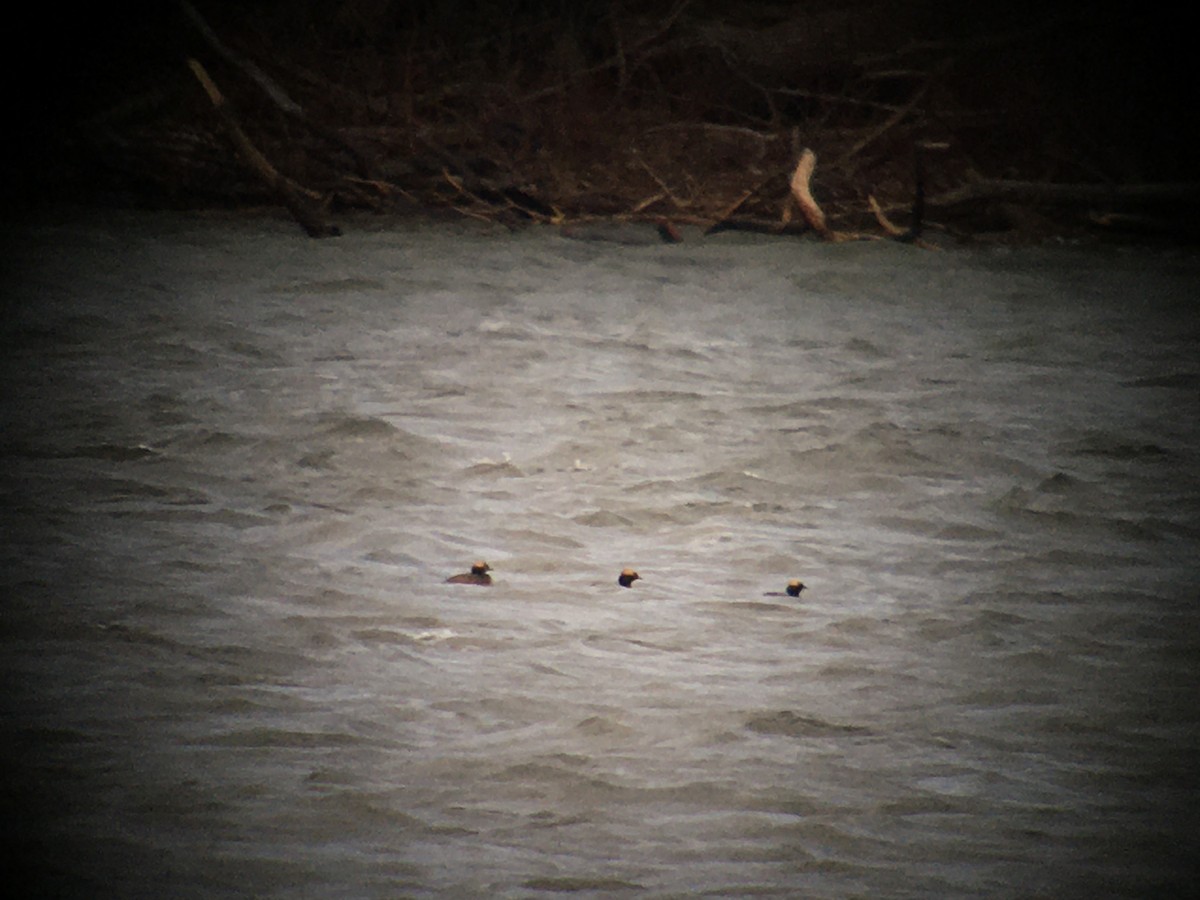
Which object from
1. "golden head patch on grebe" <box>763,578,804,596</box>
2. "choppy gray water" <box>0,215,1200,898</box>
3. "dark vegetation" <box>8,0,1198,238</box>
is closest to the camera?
"choppy gray water" <box>0,215,1200,898</box>

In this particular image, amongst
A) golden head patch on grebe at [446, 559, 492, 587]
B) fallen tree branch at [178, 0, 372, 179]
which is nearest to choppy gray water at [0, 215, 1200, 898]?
golden head patch on grebe at [446, 559, 492, 587]

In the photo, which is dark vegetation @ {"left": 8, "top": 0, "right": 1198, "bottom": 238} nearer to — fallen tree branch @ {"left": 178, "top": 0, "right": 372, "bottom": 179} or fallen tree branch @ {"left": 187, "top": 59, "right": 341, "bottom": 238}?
fallen tree branch @ {"left": 178, "top": 0, "right": 372, "bottom": 179}

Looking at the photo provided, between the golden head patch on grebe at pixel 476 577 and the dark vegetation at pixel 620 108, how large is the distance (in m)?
8.83

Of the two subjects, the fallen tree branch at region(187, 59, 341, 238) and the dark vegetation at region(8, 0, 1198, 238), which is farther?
the dark vegetation at region(8, 0, 1198, 238)

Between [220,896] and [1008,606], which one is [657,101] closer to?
[1008,606]

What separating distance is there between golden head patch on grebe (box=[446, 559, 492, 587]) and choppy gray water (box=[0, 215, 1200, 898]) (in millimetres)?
55

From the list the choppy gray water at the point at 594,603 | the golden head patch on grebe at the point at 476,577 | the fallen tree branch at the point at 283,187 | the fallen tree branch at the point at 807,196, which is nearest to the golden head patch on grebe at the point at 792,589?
the choppy gray water at the point at 594,603

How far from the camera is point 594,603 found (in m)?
4.79

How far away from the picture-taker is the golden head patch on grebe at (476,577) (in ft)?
16.2

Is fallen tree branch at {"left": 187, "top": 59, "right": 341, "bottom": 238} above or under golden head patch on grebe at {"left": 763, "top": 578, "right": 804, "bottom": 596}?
under

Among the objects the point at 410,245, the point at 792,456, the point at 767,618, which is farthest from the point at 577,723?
the point at 410,245

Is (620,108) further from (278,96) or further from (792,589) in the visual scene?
(792,589)

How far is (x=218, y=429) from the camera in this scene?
684 centimetres

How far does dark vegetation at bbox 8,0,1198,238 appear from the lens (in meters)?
13.9
